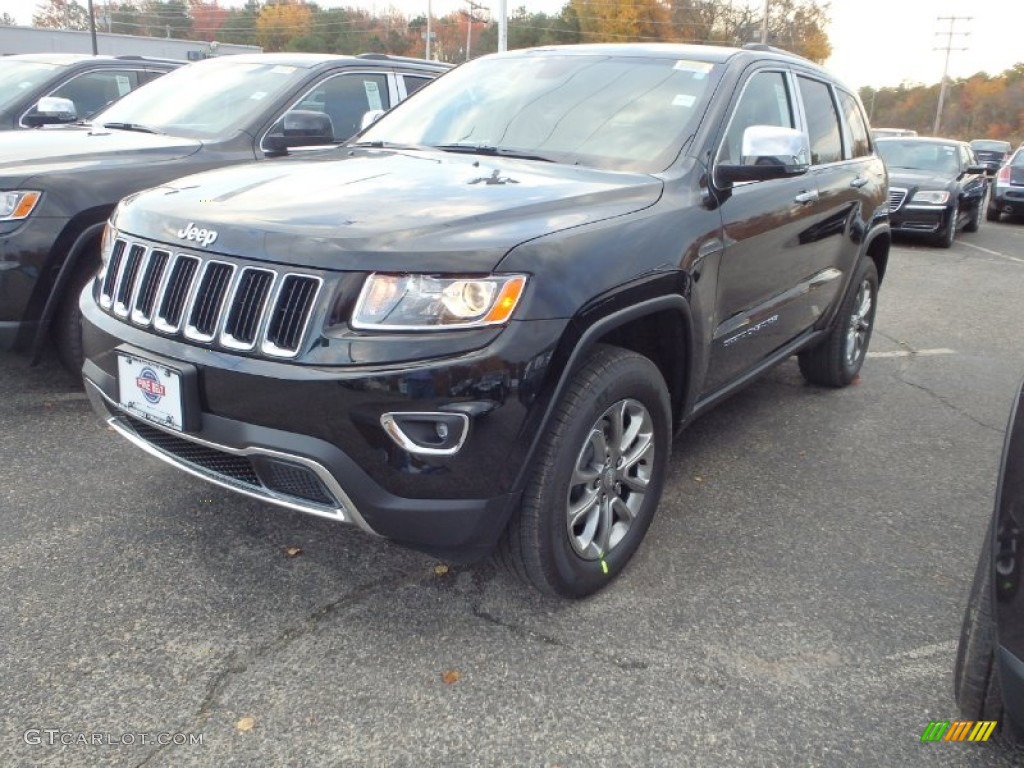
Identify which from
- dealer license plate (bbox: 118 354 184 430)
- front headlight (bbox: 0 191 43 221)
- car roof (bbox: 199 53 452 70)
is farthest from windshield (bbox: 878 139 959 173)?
dealer license plate (bbox: 118 354 184 430)

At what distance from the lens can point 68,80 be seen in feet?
21.9

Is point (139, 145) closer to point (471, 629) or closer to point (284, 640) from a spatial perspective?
point (284, 640)

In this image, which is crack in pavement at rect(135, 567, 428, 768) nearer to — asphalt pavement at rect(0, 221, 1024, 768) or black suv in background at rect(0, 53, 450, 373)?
asphalt pavement at rect(0, 221, 1024, 768)

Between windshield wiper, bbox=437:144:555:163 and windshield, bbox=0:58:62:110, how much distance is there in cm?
466

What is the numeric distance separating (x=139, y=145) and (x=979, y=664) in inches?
176

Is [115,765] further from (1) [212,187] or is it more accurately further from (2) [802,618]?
(2) [802,618]

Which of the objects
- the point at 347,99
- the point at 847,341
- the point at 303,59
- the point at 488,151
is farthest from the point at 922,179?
the point at 488,151

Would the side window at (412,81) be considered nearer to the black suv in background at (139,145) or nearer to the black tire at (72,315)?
the black suv in background at (139,145)

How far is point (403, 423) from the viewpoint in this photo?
2189 mm

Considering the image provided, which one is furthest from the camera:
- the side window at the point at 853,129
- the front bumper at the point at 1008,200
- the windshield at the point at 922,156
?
the front bumper at the point at 1008,200

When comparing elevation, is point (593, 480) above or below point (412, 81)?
below

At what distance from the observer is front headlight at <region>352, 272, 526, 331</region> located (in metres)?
2.21

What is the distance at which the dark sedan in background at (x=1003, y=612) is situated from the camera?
1.76 metres

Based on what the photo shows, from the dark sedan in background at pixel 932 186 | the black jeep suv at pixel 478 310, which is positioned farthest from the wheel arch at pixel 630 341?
the dark sedan in background at pixel 932 186
